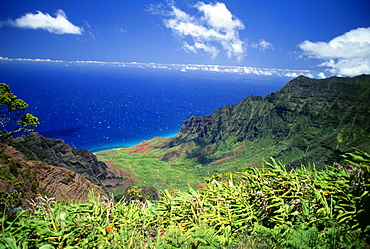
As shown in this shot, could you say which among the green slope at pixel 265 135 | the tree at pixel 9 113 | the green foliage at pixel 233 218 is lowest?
the green slope at pixel 265 135

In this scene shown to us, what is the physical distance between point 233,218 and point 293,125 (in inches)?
4333

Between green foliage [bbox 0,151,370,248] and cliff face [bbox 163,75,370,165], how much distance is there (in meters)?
69.1

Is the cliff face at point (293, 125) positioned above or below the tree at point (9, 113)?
below

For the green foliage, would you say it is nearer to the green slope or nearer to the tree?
the tree

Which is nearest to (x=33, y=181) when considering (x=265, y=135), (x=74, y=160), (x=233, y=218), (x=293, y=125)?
(x=233, y=218)

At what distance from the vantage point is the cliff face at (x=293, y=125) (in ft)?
244

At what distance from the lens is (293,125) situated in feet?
331

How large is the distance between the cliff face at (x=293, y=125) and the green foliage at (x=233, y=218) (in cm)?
6912

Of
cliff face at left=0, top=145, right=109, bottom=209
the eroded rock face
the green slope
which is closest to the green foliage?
cliff face at left=0, top=145, right=109, bottom=209

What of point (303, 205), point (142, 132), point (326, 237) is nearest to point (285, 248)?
point (326, 237)

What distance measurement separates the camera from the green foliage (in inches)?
72.0

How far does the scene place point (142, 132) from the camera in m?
145

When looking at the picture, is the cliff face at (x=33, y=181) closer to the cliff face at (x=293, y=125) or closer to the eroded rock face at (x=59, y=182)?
the eroded rock face at (x=59, y=182)

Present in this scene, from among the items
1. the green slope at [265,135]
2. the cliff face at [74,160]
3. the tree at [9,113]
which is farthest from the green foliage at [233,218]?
the green slope at [265,135]
